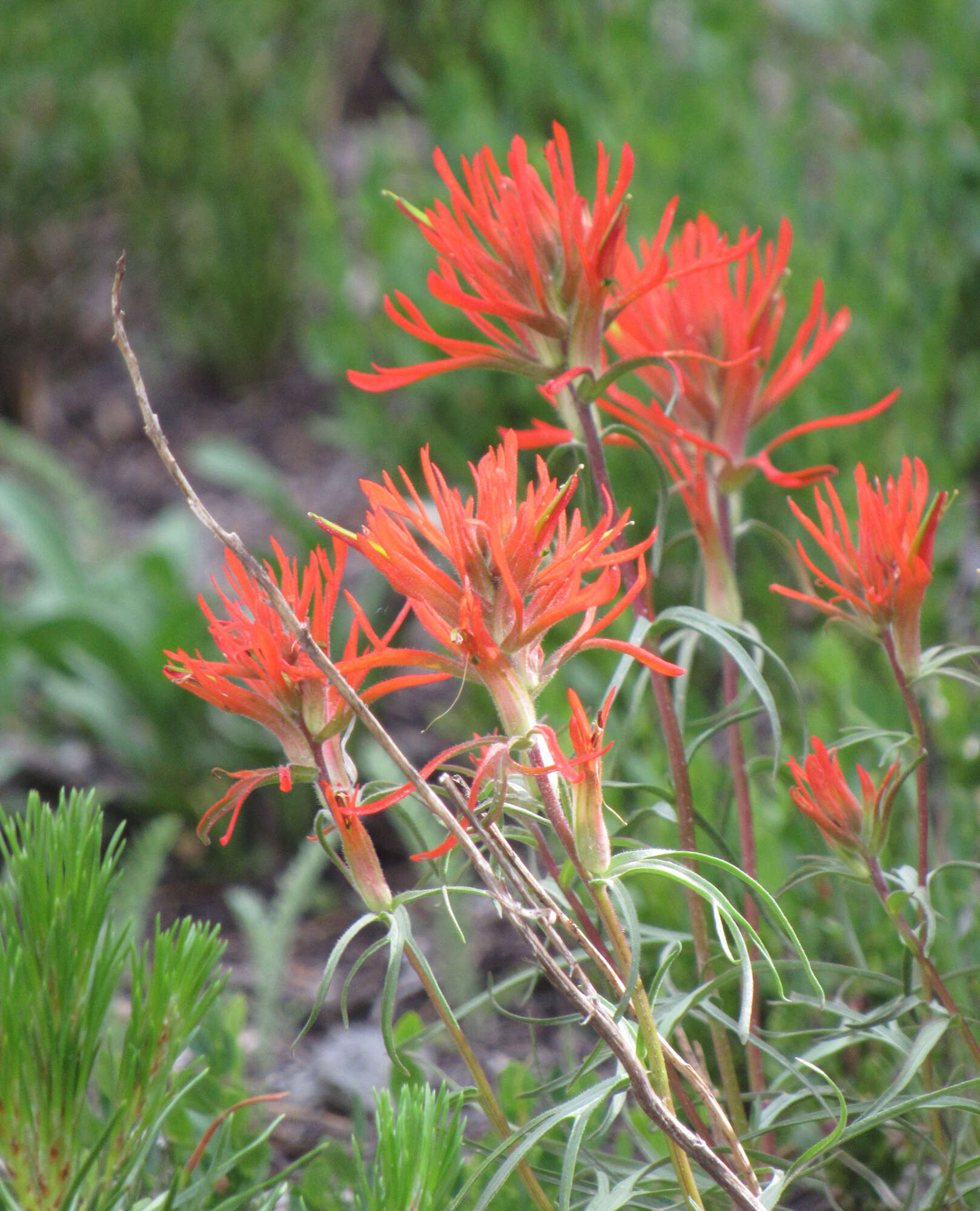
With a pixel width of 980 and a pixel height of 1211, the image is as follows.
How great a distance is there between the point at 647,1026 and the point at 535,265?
0.37m

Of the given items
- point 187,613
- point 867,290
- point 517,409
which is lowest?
point 187,613

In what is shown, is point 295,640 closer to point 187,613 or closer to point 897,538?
point 897,538

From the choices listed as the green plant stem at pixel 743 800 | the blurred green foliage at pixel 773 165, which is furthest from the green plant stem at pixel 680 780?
the blurred green foliage at pixel 773 165

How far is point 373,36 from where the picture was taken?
4113mm

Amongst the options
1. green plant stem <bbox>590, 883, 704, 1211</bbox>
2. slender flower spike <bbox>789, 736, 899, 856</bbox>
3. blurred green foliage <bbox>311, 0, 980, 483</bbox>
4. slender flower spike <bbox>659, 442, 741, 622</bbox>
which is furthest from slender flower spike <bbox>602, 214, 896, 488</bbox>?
blurred green foliage <bbox>311, 0, 980, 483</bbox>

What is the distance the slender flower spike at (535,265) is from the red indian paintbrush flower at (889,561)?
14 cm

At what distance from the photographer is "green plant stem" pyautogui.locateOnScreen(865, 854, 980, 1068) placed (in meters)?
0.62

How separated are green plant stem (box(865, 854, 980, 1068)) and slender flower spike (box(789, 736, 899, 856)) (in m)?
0.01

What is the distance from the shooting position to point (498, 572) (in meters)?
0.52

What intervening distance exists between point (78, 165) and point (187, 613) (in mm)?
1515

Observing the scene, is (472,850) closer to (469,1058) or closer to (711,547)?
(469,1058)

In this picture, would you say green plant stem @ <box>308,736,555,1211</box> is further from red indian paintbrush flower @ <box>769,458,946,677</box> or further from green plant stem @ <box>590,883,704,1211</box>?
red indian paintbrush flower @ <box>769,458,946,677</box>

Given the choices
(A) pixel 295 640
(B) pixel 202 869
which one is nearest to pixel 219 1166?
(A) pixel 295 640

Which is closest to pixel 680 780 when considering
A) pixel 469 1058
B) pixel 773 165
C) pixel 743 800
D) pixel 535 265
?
pixel 743 800
